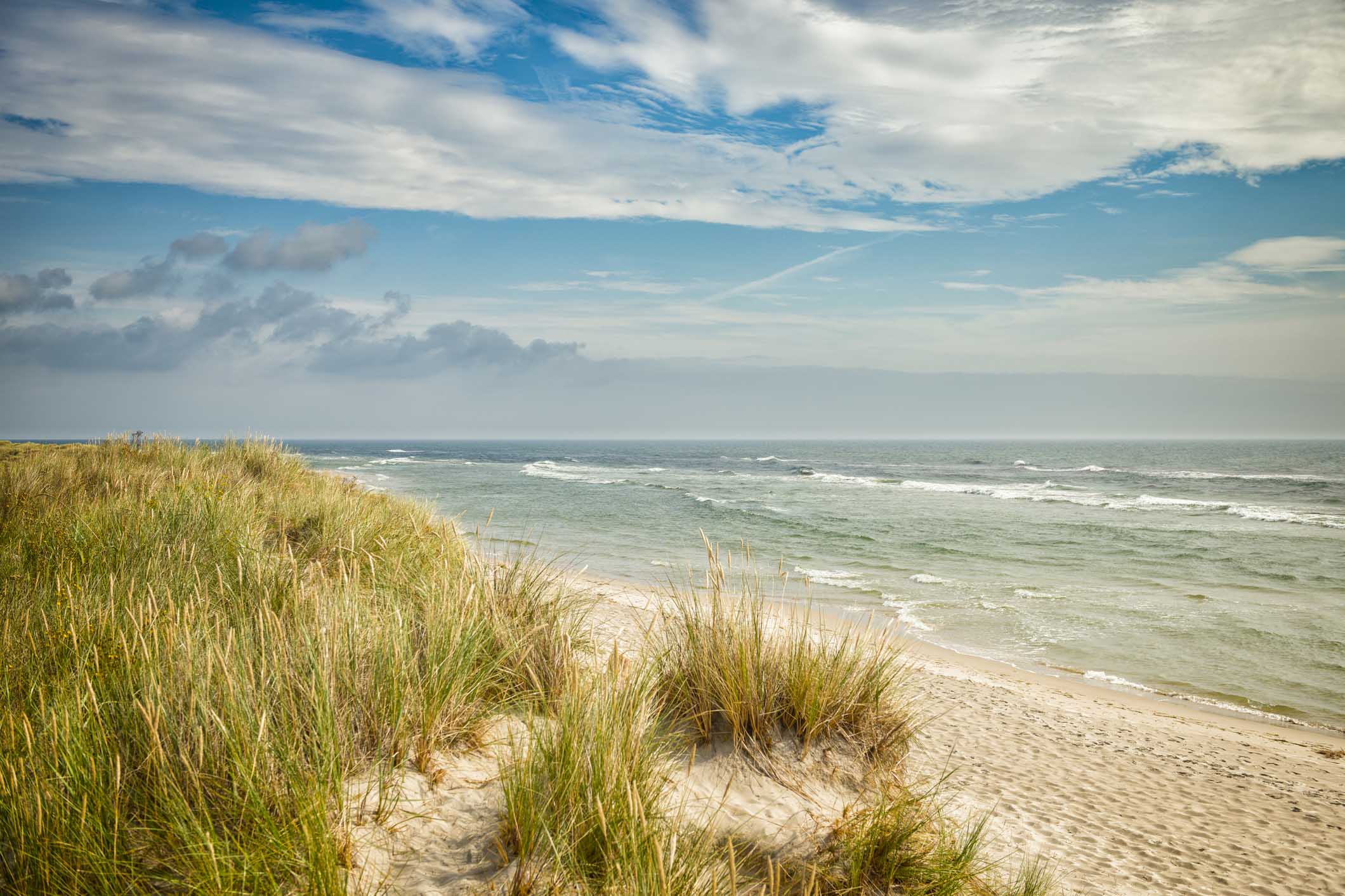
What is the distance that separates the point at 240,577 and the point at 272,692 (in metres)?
2.00

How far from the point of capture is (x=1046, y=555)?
2109 cm

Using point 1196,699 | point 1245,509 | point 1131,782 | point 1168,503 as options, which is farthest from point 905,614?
point 1168,503

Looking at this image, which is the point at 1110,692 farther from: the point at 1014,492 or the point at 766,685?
the point at 1014,492

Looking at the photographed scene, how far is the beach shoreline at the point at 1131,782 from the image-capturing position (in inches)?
211

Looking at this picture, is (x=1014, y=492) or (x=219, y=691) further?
(x=1014, y=492)

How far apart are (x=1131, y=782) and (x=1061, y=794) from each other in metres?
1.16

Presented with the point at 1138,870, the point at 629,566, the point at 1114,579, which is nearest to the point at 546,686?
the point at 1138,870

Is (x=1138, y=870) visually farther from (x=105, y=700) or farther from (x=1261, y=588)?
(x=1261, y=588)

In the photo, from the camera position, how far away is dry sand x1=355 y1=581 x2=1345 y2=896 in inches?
123

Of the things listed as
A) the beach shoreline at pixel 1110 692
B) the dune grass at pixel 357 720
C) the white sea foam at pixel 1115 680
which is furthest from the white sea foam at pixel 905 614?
the dune grass at pixel 357 720

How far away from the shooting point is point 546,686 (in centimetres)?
451

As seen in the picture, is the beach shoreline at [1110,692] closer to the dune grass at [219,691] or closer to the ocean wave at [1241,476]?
the dune grass at [219,691]

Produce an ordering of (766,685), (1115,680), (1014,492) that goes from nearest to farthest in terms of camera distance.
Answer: (766,685) < (1115,680) < (1014,492)

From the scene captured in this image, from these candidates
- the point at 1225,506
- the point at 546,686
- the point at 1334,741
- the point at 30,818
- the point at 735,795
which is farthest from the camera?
the point at 1225,506
